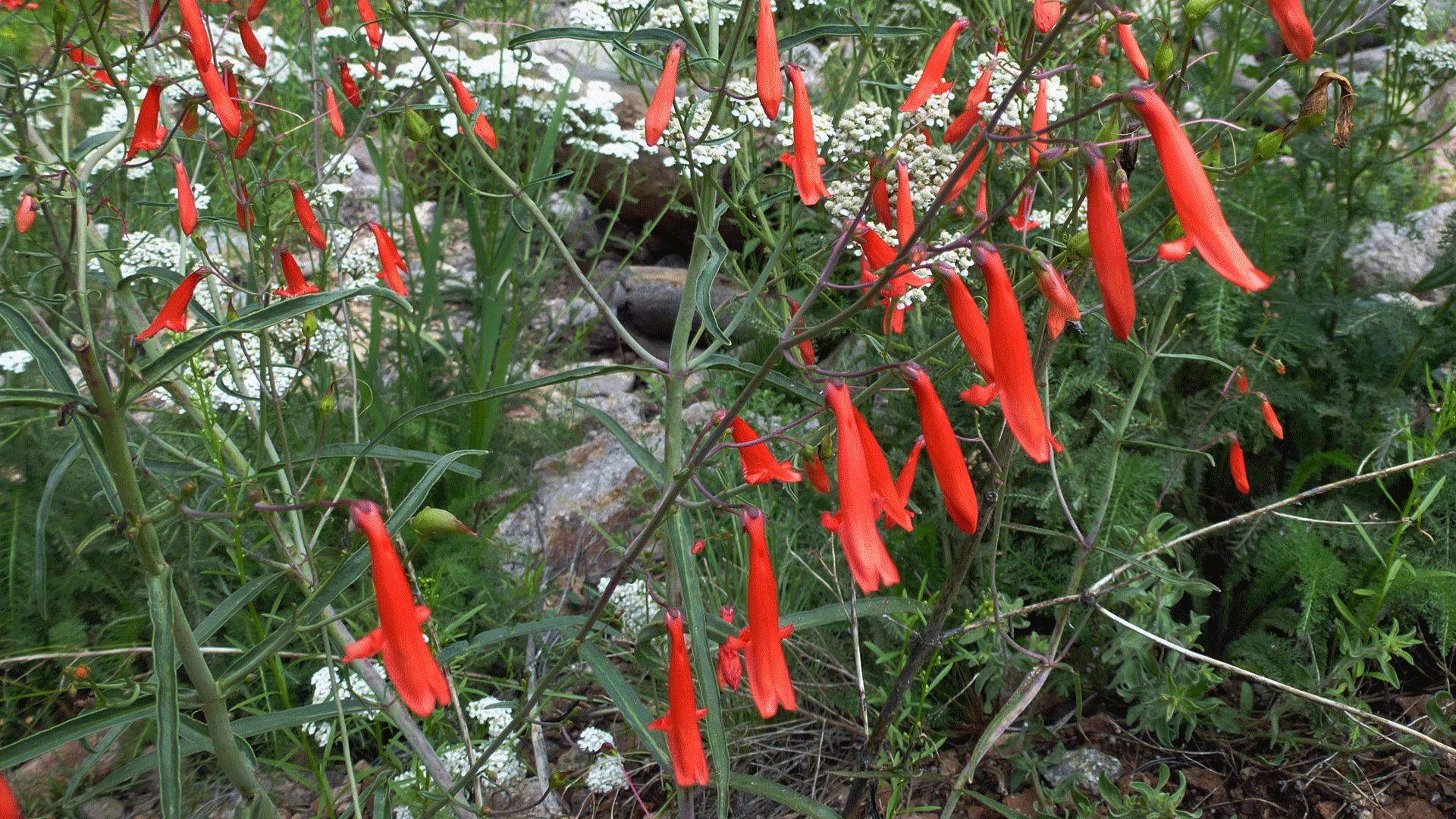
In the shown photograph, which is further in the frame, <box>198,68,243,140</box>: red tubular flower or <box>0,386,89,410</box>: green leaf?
<box>198,68,243,140</box>: red tubular flower

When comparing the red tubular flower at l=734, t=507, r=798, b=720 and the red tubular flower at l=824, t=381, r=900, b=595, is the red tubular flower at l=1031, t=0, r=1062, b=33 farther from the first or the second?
the red tubular flower at l=734, t=507, r=798, b=720

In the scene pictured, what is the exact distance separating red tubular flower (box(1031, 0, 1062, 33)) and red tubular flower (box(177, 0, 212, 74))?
1360 mm

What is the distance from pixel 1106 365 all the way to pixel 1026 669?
0.94 metres

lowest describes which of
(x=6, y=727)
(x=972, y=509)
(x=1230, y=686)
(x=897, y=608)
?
(x=6, y=727)

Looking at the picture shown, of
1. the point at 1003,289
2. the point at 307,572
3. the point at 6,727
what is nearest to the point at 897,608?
the point at 1003,289

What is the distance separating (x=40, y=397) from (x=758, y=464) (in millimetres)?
927

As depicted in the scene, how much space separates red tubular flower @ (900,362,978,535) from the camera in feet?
3.09

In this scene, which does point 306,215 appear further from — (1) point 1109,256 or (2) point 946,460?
(1) point 1109,256

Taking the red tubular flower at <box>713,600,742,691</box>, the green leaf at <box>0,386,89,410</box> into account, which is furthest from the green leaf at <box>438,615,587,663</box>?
the green leaf at <box>0,386,89,410</box>

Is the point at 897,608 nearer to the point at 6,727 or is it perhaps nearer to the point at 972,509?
the point at 972,509

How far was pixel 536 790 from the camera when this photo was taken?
2.11 m

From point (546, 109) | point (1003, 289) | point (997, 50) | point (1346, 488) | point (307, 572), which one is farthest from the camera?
point (546, 109)

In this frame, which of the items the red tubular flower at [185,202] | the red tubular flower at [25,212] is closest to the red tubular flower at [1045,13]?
the red tubular flower at [185,202]

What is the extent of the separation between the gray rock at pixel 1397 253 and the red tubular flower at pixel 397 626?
11.2ft
